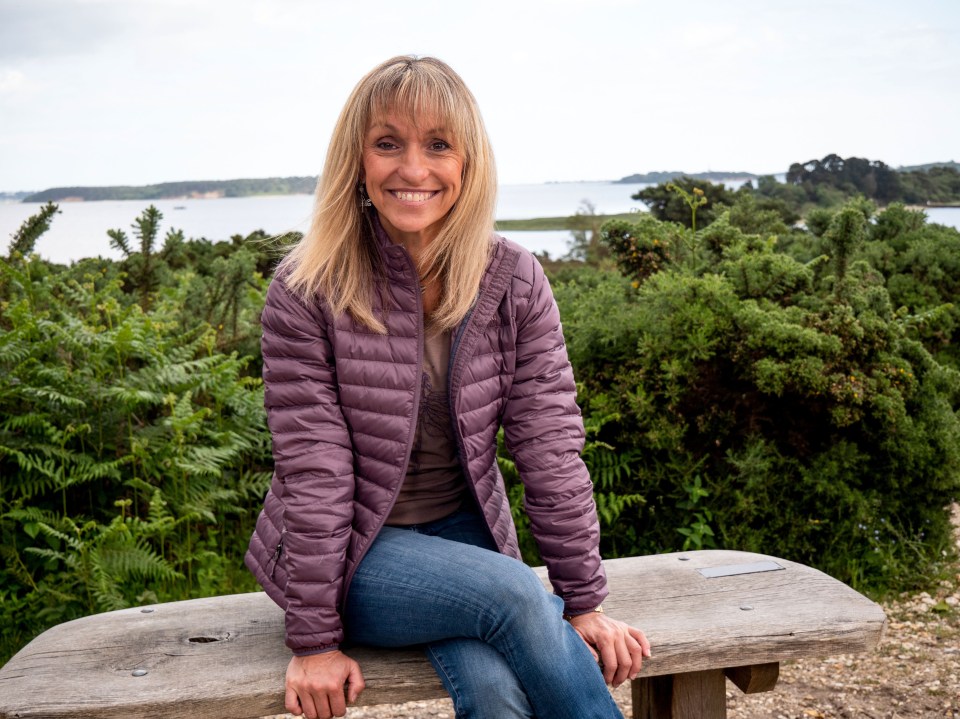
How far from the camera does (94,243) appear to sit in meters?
6.04

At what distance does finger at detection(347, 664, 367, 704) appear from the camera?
2.18 m

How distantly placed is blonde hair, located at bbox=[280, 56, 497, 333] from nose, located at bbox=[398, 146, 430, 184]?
87 millimetres

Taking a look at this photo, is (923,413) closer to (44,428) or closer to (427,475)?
(427,475)

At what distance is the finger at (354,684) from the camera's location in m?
2.18

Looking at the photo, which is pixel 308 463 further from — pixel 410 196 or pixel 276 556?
pixel 410 196

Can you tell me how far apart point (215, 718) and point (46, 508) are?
6.57ft

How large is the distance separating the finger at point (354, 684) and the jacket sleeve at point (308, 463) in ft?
0.26

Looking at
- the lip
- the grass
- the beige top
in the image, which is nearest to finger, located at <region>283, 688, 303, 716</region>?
the beige top

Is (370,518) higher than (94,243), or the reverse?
(94,243)

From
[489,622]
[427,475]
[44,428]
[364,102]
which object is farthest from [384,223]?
[44,428]

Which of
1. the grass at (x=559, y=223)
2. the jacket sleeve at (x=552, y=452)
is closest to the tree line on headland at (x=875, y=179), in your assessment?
the grass at (x=559, y=223)

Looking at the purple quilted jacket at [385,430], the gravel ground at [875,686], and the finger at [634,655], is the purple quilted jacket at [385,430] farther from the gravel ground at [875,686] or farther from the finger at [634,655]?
the gravel ground at [875,686]

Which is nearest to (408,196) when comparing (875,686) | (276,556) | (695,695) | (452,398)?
(452,398)

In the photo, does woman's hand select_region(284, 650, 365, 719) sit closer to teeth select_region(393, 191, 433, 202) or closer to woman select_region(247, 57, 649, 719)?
woman select_region(247, 57, 649, 719)
